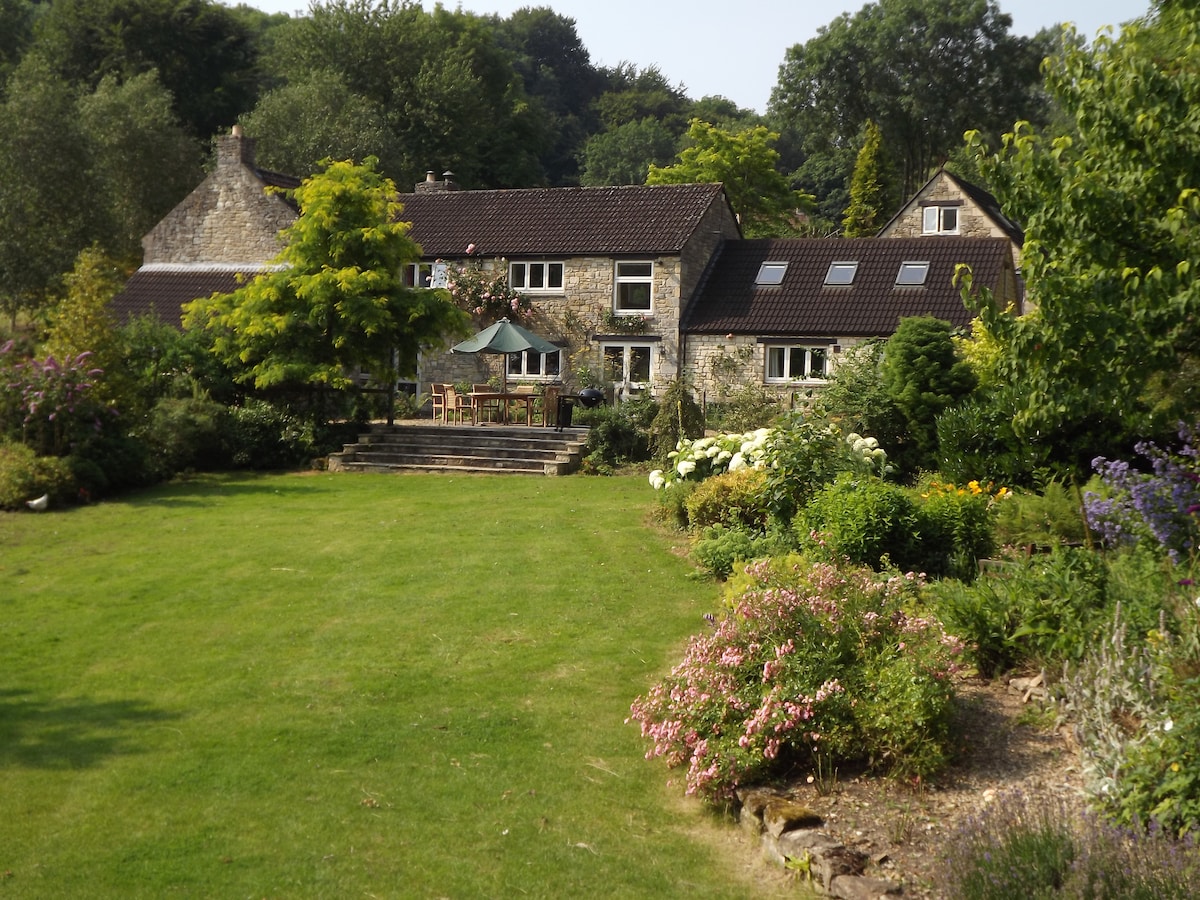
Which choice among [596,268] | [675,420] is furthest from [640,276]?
[675,420]

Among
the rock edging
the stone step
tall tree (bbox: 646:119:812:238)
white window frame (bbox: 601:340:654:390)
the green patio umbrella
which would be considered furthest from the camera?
tall tree (bbox: 646:119:812:238)

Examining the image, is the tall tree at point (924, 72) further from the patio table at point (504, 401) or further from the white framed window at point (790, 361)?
the patio table at point (504, 401)

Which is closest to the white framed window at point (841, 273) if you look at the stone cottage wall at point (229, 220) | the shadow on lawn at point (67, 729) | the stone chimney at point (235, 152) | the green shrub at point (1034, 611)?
the stone cottage wall at point (229, 220)

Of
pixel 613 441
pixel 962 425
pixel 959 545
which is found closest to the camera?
pixel 959 545

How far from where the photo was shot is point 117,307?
34.3 meters

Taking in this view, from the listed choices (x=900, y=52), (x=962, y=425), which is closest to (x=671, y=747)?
(x=962, y=425)

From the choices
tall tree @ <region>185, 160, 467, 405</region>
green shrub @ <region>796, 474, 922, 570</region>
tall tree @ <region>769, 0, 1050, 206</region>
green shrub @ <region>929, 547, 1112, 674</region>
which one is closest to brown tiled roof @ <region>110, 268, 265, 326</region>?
tall tree @ <region>185, 160, 467, 405</region>

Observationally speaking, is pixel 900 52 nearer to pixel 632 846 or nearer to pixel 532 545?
pixel 532 545

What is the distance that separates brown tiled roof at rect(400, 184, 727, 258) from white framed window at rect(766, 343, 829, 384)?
391cm

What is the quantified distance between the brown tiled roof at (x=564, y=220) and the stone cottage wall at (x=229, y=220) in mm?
4186

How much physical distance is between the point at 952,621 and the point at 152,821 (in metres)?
5.51

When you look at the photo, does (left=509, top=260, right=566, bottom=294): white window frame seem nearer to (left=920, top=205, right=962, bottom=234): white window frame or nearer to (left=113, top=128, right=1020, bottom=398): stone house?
(left=113, top=128, right=1020, bottom=398): stone house

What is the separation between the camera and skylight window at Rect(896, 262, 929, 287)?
3052 centimetres

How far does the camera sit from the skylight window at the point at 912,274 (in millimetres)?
30516
